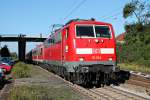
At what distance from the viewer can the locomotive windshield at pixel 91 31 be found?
20.1m

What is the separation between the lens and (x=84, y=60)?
19.5 m

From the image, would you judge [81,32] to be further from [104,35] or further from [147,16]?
[147,16]

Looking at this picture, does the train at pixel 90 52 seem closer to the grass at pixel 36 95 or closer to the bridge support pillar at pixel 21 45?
the grass at pixel 36 95

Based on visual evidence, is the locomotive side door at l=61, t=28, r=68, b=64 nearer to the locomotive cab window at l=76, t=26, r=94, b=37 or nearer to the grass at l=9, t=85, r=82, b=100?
the locomotive cab window at l=76, t=26, r=94, b=37

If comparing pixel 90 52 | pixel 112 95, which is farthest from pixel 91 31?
pixel 112 95

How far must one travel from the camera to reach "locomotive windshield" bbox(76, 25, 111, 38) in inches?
792

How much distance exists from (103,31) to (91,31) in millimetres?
654

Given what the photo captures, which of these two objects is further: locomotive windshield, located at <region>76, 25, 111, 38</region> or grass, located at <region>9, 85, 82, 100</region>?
locomotive windshield, located at <region>76, 25, 111, 38</region>

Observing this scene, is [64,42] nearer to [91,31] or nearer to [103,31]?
[91,31]

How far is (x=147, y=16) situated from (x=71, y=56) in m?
43.0

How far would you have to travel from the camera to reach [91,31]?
66.4ft

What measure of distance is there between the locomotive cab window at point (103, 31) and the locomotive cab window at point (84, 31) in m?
0.28

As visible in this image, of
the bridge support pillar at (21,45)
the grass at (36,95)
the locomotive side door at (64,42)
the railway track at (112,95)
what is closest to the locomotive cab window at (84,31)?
the locomotive side door at (64,42)

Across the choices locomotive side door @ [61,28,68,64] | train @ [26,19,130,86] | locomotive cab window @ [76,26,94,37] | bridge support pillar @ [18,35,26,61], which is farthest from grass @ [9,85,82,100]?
bridge support pillar @ [18,35,26,61]
